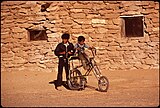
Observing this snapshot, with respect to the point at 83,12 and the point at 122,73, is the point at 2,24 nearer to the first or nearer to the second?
the point at 83,12

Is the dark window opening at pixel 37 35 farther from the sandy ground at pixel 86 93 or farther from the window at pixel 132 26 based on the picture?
the window at pixel 132 26

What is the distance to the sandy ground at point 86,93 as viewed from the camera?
6.00 meters

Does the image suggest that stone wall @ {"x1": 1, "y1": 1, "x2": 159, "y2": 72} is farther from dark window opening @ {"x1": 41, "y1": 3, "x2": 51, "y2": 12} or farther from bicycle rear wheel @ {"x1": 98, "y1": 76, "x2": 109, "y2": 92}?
bicycle rear wheel @ {"x1": 98, "y1": 76, "x2": 109, "y2": 92}

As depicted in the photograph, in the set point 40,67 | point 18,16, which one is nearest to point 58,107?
point 40,67

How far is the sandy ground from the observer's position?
6000 mm

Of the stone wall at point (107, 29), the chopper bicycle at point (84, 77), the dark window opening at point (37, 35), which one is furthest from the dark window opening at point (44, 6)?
the chopper bicycle at point (84, 77)

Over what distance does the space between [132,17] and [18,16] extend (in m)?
4.11

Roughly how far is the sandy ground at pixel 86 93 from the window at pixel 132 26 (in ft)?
5.29

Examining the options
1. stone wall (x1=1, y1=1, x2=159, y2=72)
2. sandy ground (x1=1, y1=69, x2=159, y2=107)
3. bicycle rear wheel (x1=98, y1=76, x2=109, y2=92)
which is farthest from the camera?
stone wall (x1=1, y1=1, x2=159, y2=72)

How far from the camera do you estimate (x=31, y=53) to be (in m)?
11.0

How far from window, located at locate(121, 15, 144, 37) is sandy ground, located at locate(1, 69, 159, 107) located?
1.61 metres

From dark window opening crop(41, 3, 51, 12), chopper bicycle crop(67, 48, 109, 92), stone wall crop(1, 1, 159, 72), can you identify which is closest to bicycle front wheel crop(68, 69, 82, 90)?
chopper bicycle crop(67, 48, 109, 92)

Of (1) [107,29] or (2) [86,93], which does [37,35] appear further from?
(2) [86,93]

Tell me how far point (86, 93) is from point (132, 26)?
4678 millimetres
